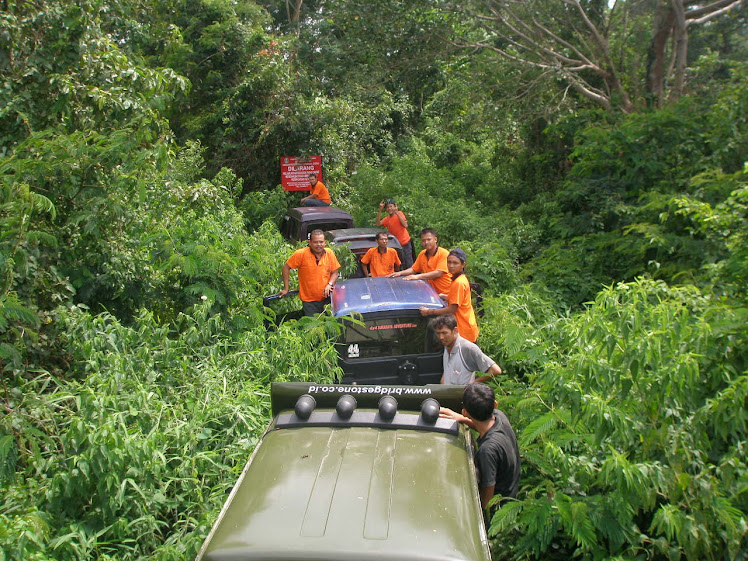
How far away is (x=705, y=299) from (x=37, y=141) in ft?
19.7

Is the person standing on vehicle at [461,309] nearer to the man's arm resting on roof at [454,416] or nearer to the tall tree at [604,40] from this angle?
the man's arm resting on roof at [454,416]

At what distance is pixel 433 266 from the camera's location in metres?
7.94

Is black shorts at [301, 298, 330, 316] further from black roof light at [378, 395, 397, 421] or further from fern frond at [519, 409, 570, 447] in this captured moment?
black roof light at [378, 395, 397, 421]

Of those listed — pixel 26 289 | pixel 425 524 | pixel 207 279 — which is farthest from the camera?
pixel 207 279

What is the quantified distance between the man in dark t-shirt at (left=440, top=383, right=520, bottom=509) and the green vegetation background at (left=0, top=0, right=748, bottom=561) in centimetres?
19

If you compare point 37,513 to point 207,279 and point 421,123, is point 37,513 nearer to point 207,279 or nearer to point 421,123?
point 207,279

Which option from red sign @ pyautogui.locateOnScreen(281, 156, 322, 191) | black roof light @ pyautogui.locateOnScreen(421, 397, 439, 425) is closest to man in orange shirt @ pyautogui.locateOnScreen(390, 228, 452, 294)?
black roof light @ pyautogui.locateOnScreen(421, 397, 439, 425)

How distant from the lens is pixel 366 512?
276 cm

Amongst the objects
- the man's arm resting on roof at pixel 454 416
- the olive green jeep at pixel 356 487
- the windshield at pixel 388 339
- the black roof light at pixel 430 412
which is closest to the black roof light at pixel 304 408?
the olive green jeep at pixel 356 487

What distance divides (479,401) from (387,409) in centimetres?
64

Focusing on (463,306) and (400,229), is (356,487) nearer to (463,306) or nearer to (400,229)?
(463,306)

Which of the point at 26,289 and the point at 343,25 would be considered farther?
the point at 343,25

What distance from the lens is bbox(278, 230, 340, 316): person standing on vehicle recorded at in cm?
781

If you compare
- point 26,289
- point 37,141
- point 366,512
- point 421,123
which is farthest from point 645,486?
point 421,123
